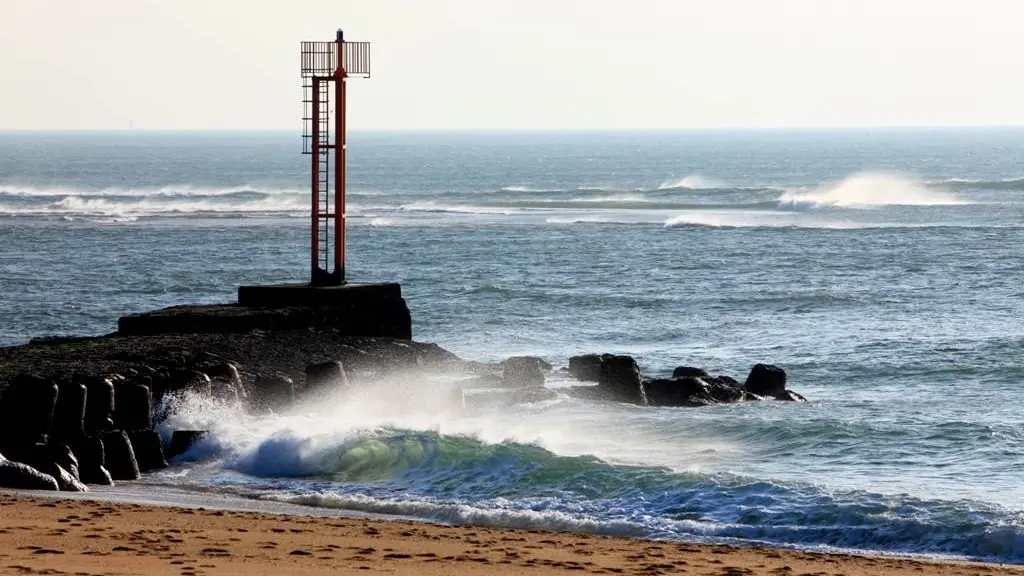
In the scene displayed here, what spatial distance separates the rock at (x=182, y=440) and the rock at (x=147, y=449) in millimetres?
570

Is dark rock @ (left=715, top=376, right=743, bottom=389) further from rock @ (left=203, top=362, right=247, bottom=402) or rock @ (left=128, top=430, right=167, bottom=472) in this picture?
rock @ (left=128, top=430, right=167, bottom=472)

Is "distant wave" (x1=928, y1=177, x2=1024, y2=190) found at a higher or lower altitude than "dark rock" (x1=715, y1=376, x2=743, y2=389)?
higher

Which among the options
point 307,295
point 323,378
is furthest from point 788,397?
point 307,295

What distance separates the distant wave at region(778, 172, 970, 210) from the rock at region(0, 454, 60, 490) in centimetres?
6594

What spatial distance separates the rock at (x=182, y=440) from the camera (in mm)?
19312

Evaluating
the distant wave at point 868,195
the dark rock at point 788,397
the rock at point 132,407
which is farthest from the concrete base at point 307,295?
the distant wave at point 868,195

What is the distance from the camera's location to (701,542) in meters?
15.2

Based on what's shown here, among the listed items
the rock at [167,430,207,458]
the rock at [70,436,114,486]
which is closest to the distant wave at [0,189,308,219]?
the rock at [167,430,207,458]

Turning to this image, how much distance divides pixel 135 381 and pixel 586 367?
8861 millimetres

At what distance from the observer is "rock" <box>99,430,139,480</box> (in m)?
17.8

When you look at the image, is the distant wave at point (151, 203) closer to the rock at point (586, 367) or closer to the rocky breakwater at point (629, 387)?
the rock at point (586, 367)

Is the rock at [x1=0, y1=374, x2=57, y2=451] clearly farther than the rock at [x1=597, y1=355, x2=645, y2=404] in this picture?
No

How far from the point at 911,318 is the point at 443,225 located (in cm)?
3443

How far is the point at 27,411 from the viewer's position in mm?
17656
